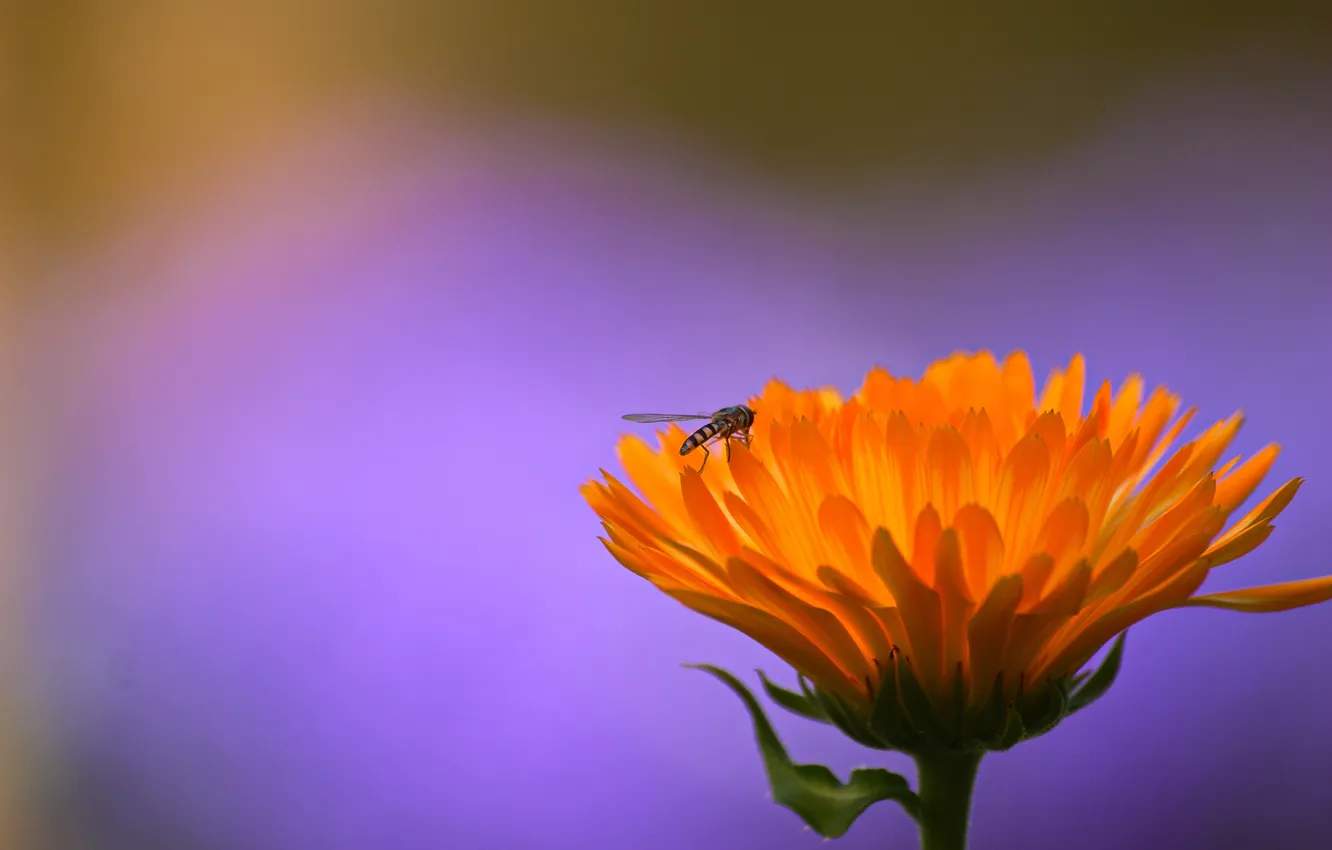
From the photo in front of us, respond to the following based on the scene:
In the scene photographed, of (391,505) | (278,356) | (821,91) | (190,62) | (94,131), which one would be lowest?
(391,505)

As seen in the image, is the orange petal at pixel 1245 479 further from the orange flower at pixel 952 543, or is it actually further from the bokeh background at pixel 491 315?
the bokeh background at pixel 491 315

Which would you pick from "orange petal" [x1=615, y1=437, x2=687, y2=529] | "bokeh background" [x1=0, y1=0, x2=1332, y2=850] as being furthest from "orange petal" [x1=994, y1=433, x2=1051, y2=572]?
"bokeh background" [x1=0, y1=0, x2=1332, y2=850]

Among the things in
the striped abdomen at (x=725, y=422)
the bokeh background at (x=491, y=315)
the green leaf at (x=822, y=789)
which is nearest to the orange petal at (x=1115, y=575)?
the green leaf at (x=822, y=789)

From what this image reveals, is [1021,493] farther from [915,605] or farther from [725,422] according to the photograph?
[725,422]

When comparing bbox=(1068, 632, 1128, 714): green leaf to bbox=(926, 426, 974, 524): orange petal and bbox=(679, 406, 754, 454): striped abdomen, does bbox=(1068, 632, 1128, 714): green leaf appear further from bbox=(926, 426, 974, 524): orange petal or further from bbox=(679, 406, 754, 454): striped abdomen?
bbox=(679, 406, 754, 454): striped abdomen

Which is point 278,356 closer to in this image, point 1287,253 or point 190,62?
point 190,62

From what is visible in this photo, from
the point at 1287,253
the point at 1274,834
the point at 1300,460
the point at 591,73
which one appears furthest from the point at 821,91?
the point at 1274,834
